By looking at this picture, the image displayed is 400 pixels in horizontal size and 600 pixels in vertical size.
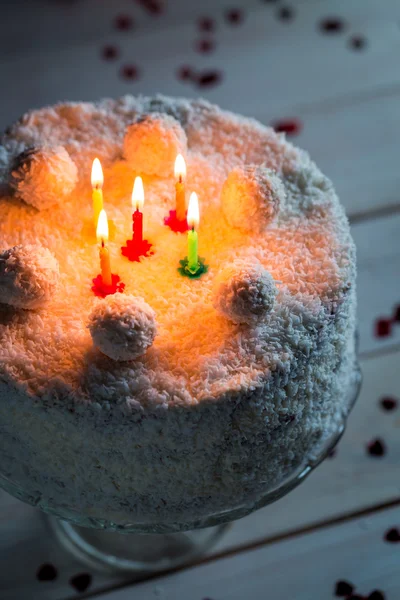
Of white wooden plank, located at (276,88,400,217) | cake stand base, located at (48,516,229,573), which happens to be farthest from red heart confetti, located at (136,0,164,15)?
Result: cake stand base, located at (48,516,229,573)

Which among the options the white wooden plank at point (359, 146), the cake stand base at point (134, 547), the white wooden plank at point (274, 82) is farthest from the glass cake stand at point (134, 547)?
the white wooden plank at point (274, 82)

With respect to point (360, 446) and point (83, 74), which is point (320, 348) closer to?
point (360, 446)

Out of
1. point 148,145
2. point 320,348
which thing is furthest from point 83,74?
point 320,348

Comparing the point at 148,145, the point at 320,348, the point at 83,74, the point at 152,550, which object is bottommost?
the point at 152,550

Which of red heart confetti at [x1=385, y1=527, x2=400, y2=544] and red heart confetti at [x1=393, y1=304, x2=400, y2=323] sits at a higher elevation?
red heart confetti at [x1=393, y1=304, x2=400, y2=323]

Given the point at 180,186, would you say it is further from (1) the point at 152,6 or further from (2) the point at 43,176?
(1) the point at 152,6

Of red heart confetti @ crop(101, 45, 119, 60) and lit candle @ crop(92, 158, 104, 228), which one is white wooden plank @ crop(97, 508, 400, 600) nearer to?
lit candle @ crop(92, 158, 104, 228)
